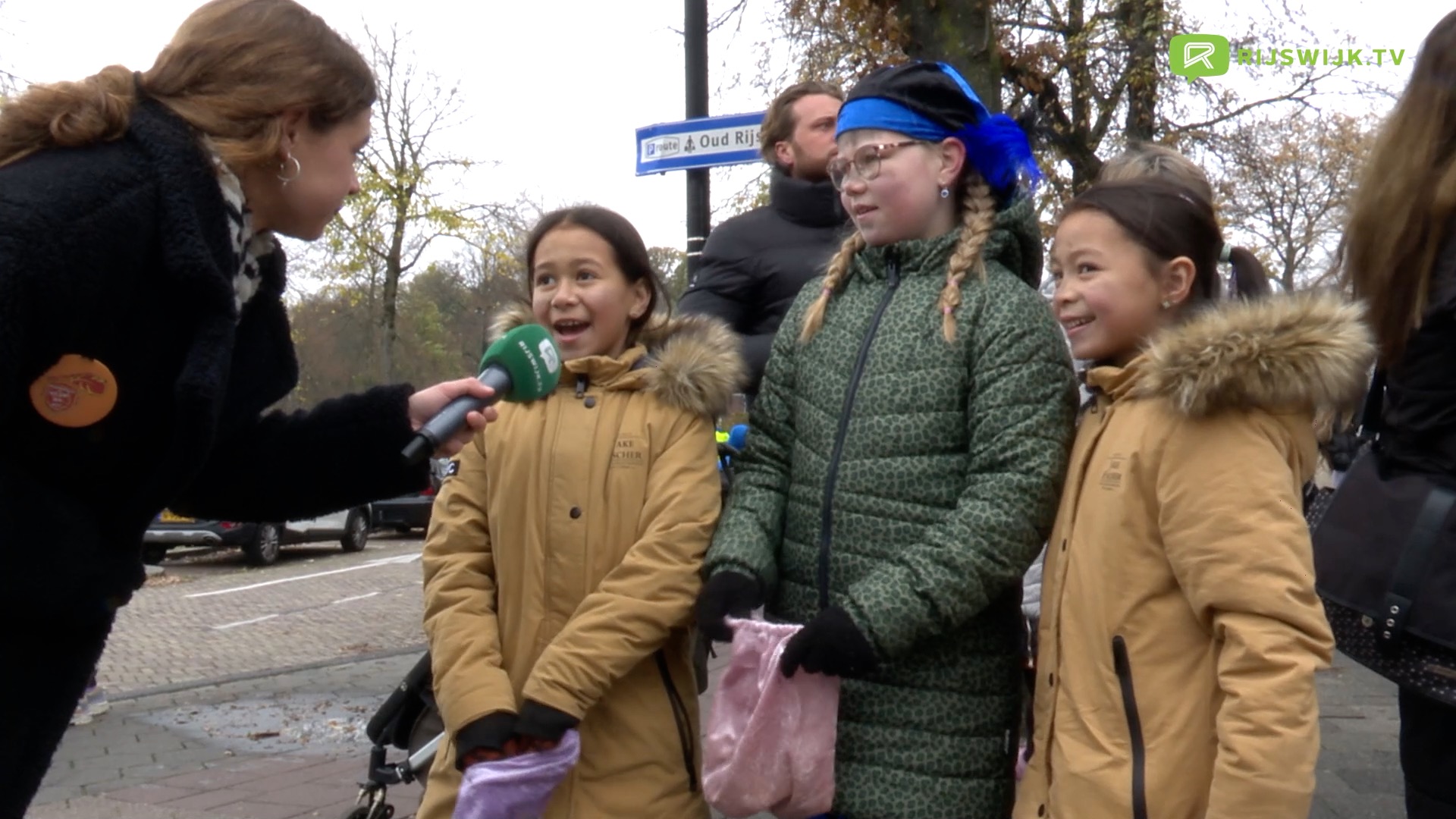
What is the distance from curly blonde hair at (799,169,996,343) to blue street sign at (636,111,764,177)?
396 centimetres

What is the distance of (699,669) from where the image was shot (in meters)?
3.18

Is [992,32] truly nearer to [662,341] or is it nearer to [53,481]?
[662,341]

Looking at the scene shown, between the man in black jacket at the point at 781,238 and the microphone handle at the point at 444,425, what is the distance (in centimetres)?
137

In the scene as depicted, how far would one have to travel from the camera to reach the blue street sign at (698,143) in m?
6.95

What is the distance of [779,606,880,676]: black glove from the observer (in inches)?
94.0

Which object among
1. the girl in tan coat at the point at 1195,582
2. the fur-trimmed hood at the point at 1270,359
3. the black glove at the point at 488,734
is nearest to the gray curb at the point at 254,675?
the black glove at the point at 488,734

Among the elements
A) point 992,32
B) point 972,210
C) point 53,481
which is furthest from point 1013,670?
point 992,32

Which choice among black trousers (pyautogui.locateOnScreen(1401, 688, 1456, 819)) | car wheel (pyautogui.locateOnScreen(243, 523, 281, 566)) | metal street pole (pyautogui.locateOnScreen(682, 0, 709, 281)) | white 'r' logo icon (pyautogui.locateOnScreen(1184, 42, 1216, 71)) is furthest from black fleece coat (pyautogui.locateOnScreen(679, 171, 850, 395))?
car wheel (pyautogui.locateOnScreen(243, 523, 281, 566))

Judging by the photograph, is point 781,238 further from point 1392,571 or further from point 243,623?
point 243,623

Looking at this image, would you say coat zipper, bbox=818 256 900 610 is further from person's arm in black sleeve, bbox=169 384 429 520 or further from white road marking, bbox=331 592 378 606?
white road marking, bbox=331 592 378 606

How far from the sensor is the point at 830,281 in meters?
2.85

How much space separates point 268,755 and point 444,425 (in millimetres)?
4532

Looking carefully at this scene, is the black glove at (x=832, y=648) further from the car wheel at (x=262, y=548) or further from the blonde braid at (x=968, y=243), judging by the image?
the car wheel at (x=262, y=548)

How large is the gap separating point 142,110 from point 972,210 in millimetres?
1474
